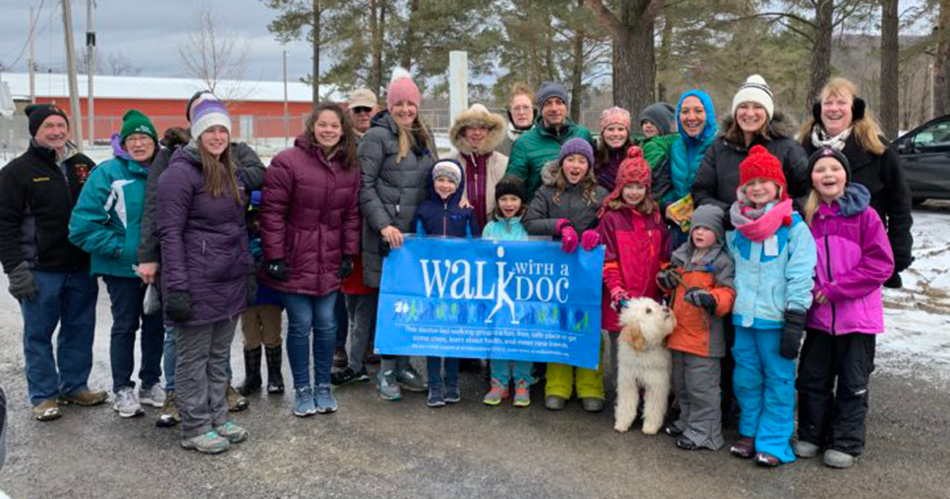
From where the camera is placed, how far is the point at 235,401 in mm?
5109

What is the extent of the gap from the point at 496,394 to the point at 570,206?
1429 millimetres

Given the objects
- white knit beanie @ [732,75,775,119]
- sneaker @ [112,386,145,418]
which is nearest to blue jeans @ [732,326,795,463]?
white knit beanie @ [732,75,775,119]

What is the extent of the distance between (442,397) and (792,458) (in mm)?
2272

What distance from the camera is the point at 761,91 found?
4.62 metres

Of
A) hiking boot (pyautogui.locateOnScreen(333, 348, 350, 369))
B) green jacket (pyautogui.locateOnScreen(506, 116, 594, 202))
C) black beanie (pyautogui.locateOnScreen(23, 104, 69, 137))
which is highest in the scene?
black beanie (pyautogui.locateOnScreen(23, 104, 69, 137))

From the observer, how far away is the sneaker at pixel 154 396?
17.1ft

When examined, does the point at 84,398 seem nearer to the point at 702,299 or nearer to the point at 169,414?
the point at 169,414

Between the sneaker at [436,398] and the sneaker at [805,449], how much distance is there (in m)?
2.28

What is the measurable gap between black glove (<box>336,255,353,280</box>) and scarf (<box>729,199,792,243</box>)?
2.51m

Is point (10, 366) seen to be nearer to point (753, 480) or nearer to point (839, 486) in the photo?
point (753, 480)

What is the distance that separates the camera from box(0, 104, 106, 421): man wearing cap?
473 cm

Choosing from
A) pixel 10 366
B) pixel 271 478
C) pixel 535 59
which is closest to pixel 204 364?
pixel 271 478

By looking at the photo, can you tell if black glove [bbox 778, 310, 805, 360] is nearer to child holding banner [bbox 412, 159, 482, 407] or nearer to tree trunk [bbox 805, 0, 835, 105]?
child holding banner [bbox 412, 159, 482, 407]

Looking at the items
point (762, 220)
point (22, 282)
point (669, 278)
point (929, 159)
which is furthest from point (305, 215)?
point (929, 159)
